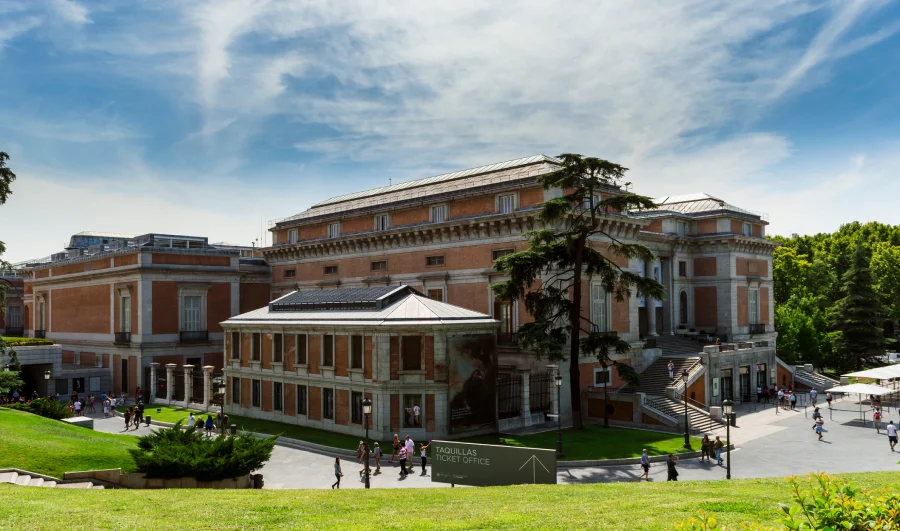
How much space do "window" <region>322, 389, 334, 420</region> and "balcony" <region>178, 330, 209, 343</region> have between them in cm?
2227

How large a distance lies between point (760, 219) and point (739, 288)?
704cm

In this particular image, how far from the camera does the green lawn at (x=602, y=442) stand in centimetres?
2959

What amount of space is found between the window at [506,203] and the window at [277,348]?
1488 cm

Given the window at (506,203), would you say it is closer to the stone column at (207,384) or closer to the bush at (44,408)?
the stone column at (207,384)

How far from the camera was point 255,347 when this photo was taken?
39.6 m

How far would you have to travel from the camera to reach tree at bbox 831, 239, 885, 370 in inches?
2307

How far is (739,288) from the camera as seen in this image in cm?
5450

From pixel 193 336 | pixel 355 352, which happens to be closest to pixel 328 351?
pixel 355 352

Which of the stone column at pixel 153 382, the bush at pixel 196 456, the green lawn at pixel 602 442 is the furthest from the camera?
the stone column at pixel 153 382

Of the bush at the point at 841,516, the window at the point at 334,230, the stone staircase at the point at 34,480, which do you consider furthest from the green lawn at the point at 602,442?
the window at the point at 334,230

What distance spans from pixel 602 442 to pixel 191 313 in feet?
116

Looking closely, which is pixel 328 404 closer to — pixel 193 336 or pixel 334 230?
pixel 334 230

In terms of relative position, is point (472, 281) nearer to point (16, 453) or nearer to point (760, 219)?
point (16, 453)

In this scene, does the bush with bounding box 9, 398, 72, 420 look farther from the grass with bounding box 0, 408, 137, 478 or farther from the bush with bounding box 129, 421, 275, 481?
the bush with bounding box 129, 421, 275, 481
